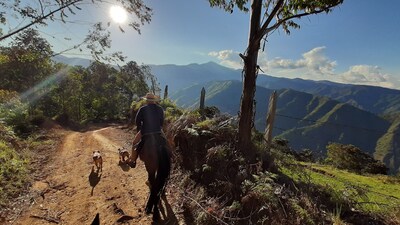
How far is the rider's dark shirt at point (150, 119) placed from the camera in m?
6.08

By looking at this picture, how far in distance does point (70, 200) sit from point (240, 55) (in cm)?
541

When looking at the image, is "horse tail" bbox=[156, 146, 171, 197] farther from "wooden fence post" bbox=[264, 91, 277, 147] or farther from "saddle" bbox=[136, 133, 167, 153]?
"wooden fence post" bbox=[264, 91, 277, 147]

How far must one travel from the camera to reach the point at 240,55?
7.35m

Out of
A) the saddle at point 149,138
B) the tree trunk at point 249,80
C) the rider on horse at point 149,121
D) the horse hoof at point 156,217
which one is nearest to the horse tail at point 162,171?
the saddle at point 149,138

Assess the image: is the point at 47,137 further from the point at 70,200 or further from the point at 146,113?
the point at 146,113

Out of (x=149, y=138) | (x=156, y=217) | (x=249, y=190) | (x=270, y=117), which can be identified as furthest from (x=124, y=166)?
(x=249, y=190)

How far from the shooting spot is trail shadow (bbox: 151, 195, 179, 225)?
5625mm

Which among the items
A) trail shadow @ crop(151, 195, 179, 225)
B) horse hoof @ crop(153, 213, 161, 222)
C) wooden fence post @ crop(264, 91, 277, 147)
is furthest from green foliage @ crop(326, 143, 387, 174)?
horse hoof @ crop(153, 213, 161, 222)

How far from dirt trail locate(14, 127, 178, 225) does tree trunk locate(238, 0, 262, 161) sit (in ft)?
8.35

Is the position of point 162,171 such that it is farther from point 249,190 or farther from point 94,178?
point 94,178

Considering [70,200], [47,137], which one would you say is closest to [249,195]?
[70,200]

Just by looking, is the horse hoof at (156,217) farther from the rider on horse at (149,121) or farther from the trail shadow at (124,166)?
the trail shadow at (124,166)

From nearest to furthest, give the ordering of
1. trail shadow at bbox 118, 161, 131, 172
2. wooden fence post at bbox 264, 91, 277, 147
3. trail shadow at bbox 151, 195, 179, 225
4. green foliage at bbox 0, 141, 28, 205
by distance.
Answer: trail shadow at bbox 151, 195, 179, 225 → green foliage at bbox 0, 141, 28, 205 → wooden fence post at bbox 264, 91, 277, 147 → trail shadow at bbox 118, 161, 131, 172

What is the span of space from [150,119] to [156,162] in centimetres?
92
